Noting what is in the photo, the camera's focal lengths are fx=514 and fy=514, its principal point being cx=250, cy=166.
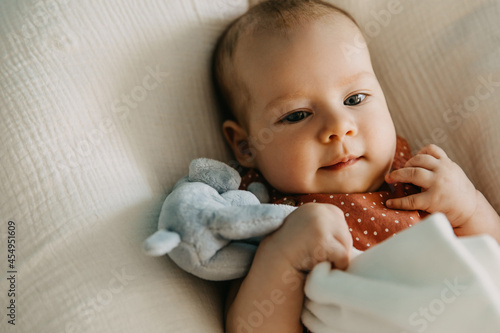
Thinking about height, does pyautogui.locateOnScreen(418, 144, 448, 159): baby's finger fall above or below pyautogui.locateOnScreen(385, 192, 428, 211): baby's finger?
above

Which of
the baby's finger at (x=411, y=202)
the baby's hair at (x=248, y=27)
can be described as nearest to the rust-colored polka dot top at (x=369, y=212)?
the baby's finger at (x=411, y=202)

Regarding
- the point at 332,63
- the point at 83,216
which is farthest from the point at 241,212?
the point at 332,63

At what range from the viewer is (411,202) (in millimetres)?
960

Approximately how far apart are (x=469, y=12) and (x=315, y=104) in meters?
0.49

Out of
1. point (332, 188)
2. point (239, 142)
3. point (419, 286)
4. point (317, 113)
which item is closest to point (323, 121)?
point (317, 113)

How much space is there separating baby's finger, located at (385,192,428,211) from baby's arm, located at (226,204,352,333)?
219 mm

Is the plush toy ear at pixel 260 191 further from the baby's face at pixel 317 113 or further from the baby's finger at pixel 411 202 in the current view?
the baby's finger at pixel 411 202

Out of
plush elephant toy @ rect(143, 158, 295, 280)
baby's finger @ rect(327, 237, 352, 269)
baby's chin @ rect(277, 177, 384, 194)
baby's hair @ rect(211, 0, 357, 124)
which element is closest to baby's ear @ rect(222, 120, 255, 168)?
baby's hair @ rect(211, 0, 357, 124)

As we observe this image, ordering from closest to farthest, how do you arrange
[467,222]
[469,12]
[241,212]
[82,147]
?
→ [241,212] → [82,147] → [467,222] → [469,12]

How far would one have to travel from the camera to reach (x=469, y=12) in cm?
118

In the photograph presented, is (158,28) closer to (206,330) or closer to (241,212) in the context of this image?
(241,212)

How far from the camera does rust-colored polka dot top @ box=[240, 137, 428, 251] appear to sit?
0.92 m

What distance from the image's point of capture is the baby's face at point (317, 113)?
0.95 meters

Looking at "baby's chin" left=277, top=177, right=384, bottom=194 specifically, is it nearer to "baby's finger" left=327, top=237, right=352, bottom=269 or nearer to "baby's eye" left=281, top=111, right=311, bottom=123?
"baby's eye" left=281, top=111, right=311, bottom=123
